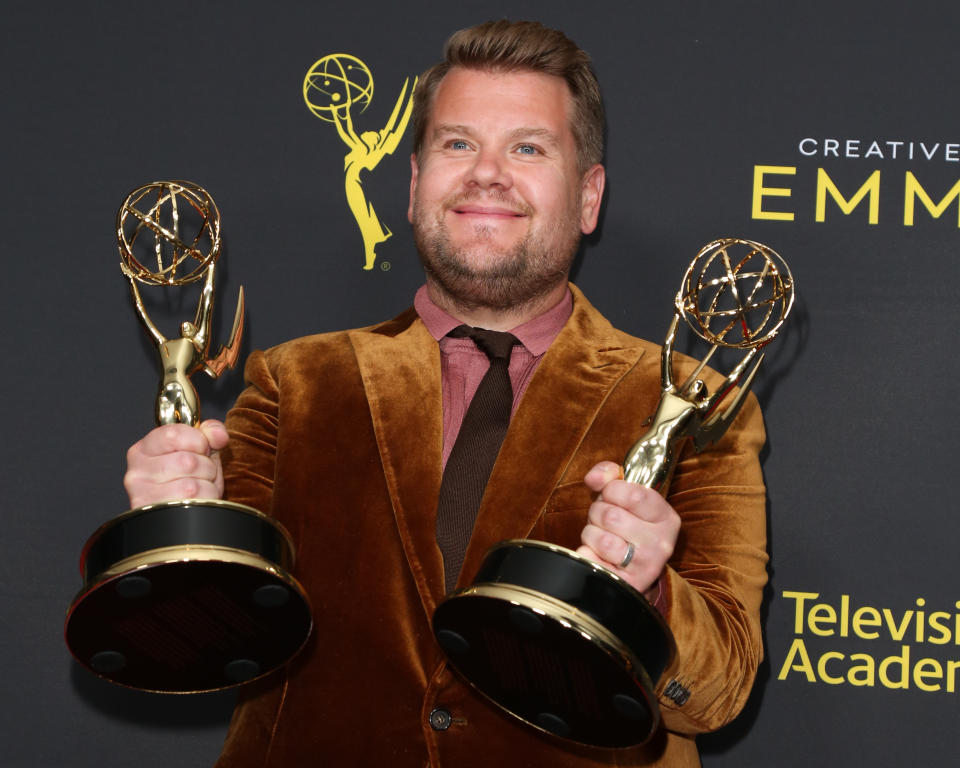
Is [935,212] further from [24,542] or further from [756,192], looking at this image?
[24,542]

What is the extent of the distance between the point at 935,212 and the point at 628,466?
43.1 inches

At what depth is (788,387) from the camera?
226 centimetres

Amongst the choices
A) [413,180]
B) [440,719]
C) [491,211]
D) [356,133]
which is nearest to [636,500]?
[440,719]

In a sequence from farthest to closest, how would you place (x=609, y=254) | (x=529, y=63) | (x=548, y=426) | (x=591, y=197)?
1. (x=609, y=254)
2. (x=591, y=197)
3. (x=529, y=63)
4. (x=548, y=426)

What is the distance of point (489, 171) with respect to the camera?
1.94 meters

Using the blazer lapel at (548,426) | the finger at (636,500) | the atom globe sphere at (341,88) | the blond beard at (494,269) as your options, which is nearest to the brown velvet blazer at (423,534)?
the blazer lapel at (548,426)

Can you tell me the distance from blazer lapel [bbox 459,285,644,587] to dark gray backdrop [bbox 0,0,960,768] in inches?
15.8

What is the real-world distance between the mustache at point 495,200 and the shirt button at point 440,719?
2.66 feet

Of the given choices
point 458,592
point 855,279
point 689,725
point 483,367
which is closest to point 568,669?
point 458,592

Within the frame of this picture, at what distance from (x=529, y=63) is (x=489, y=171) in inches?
9.4

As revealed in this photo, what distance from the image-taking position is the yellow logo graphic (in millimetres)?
2385

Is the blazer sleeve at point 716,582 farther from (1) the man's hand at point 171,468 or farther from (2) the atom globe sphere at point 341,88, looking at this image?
(2) the atom globe sphere at point 341,88

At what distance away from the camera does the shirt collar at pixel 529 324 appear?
2.01 metres

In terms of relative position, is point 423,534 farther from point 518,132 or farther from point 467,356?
point 518,132
